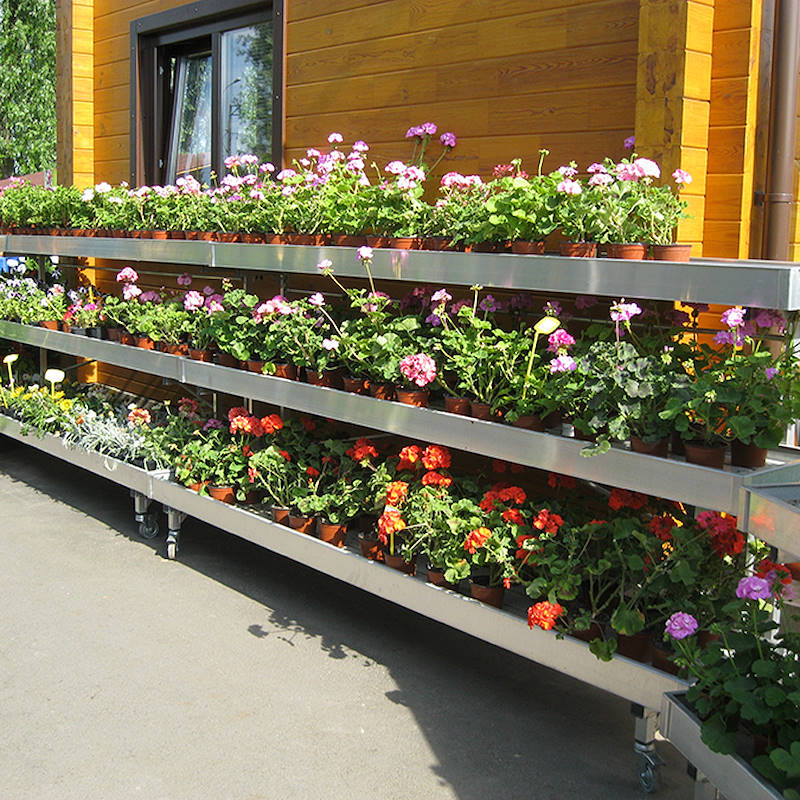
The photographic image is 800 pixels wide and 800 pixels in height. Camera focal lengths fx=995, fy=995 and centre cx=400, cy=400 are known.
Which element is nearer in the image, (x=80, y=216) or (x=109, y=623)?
(x=109, y=623)

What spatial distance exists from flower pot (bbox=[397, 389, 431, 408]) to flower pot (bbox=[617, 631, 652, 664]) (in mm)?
1253

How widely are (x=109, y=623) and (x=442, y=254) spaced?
2.19m

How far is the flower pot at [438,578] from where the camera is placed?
3.79 metres

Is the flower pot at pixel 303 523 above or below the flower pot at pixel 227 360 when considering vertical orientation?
below

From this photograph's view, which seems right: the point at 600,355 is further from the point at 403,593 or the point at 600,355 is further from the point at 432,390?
the point at 403,593

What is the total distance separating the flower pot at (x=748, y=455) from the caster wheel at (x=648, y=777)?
986mm

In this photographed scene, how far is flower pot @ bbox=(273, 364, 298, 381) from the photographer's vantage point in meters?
4.64

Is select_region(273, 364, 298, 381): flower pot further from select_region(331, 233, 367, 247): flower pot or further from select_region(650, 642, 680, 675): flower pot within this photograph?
select_region(650, 642, 680, 675): flower pot

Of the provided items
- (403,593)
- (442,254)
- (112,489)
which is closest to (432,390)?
(442,254)

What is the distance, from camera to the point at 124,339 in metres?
5.93

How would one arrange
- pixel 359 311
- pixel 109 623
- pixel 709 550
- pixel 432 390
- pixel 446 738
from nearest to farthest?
pixel 709 550 → pixel 446 738 → pixel 432 390 → pixel 109 623 → pixel 359 311

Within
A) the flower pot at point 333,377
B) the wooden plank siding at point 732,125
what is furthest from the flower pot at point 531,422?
the flower pot at point 333,377

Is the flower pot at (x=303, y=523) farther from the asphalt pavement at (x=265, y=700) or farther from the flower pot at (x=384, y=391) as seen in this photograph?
the flower pot at (x=384, y=391)

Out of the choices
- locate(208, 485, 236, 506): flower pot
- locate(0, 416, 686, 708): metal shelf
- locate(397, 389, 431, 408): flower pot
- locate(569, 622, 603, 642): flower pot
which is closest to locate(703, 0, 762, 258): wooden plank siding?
locate(397, 389, 431, 408): flower pot
